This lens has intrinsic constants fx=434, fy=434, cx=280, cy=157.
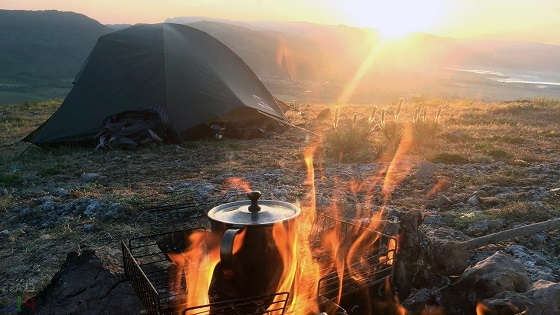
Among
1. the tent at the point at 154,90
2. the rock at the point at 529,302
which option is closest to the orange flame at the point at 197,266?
the rock at the point at 529,302

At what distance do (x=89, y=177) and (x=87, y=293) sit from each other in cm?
421

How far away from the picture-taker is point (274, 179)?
605cm

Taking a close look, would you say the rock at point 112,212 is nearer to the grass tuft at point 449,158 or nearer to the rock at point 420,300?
the rock at point 420,300

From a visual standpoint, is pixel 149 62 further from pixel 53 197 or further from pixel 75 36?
pixel 75 36

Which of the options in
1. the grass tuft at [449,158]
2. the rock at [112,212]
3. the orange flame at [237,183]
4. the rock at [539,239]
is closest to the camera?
the rock at [539,239]

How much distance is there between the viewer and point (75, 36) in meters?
111

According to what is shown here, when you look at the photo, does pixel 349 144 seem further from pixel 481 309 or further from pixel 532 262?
pixel 481 309

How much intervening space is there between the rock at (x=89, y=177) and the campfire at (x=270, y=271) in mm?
3553

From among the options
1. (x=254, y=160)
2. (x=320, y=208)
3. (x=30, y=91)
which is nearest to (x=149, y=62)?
(x=254, y=160)

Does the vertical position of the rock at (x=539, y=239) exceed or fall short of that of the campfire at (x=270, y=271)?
it falls short

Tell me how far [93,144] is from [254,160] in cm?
356

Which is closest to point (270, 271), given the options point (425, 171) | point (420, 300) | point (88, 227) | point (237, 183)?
point (420, 300)

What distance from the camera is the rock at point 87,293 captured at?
8.11 ft

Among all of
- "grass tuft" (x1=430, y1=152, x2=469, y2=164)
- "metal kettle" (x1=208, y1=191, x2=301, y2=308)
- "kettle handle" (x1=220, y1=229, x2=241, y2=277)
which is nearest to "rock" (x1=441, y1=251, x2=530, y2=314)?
"metal kettle" (x1=208, y1=191, x2=301, y2=308)
